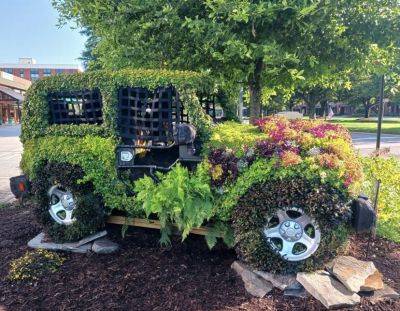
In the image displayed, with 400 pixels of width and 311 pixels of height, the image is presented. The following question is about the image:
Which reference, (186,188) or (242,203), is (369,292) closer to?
(242,203)

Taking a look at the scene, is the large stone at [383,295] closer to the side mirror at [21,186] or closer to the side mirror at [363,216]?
the side mirror at [363,216]

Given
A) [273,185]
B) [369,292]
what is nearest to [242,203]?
[273,185]

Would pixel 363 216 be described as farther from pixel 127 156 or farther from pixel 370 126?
pixel 370 126

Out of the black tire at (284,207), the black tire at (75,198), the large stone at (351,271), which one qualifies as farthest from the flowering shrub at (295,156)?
the black tire at (75,198)

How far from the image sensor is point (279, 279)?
11.7ft

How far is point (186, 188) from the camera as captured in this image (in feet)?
12.0

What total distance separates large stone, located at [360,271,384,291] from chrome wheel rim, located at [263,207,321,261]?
55 cm

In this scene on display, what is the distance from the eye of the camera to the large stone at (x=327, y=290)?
10.4 ft

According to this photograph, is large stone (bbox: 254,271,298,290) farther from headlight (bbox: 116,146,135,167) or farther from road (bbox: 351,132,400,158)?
road (bbox: 351,132,400,158)

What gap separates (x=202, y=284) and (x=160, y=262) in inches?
26.2

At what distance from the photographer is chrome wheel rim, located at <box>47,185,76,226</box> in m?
4.54

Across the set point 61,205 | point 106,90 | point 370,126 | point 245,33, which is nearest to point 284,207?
point 106,90

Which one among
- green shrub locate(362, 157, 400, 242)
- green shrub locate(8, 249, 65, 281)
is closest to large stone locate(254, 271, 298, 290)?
green shrub locate(362, 157, 400, 242)

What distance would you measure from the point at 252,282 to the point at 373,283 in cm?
114
